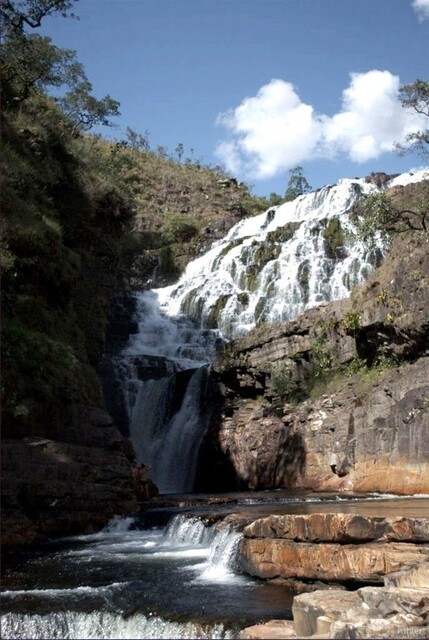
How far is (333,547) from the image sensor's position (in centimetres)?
991

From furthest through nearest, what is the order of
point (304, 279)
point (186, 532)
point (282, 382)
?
point (304, 279) < point (282, 382) < point (186, 532)

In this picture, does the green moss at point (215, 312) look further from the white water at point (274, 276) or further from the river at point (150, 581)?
the river at point (150, 581)

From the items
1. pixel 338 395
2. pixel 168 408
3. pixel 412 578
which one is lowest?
pixel 412 578

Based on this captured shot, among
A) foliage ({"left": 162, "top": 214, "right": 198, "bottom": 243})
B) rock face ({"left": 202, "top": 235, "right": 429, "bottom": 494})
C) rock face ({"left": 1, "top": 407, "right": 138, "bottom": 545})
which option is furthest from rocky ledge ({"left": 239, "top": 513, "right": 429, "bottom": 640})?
foliage ({"left": 162, "top": 214, "right": 198, "bottom": 243})

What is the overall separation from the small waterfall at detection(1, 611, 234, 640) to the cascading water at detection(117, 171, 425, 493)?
17.6m

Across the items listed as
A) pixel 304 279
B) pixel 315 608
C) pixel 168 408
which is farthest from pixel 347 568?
pixel 304 279

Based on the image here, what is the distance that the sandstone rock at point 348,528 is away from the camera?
375 inches

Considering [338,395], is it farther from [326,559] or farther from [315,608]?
[315,608]

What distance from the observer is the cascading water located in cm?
2775

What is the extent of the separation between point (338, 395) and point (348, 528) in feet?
40.0

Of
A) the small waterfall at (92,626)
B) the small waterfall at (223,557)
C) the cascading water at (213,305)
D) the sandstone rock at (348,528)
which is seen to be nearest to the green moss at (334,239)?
the cascading water at (213,305)

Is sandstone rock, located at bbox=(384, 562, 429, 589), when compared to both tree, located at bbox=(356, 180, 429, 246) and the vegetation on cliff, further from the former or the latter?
tree, located at bbox=(356, 180, 429, 246)

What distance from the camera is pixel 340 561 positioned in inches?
382

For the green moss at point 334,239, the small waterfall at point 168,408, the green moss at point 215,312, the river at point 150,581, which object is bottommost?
the river at point 150,581
